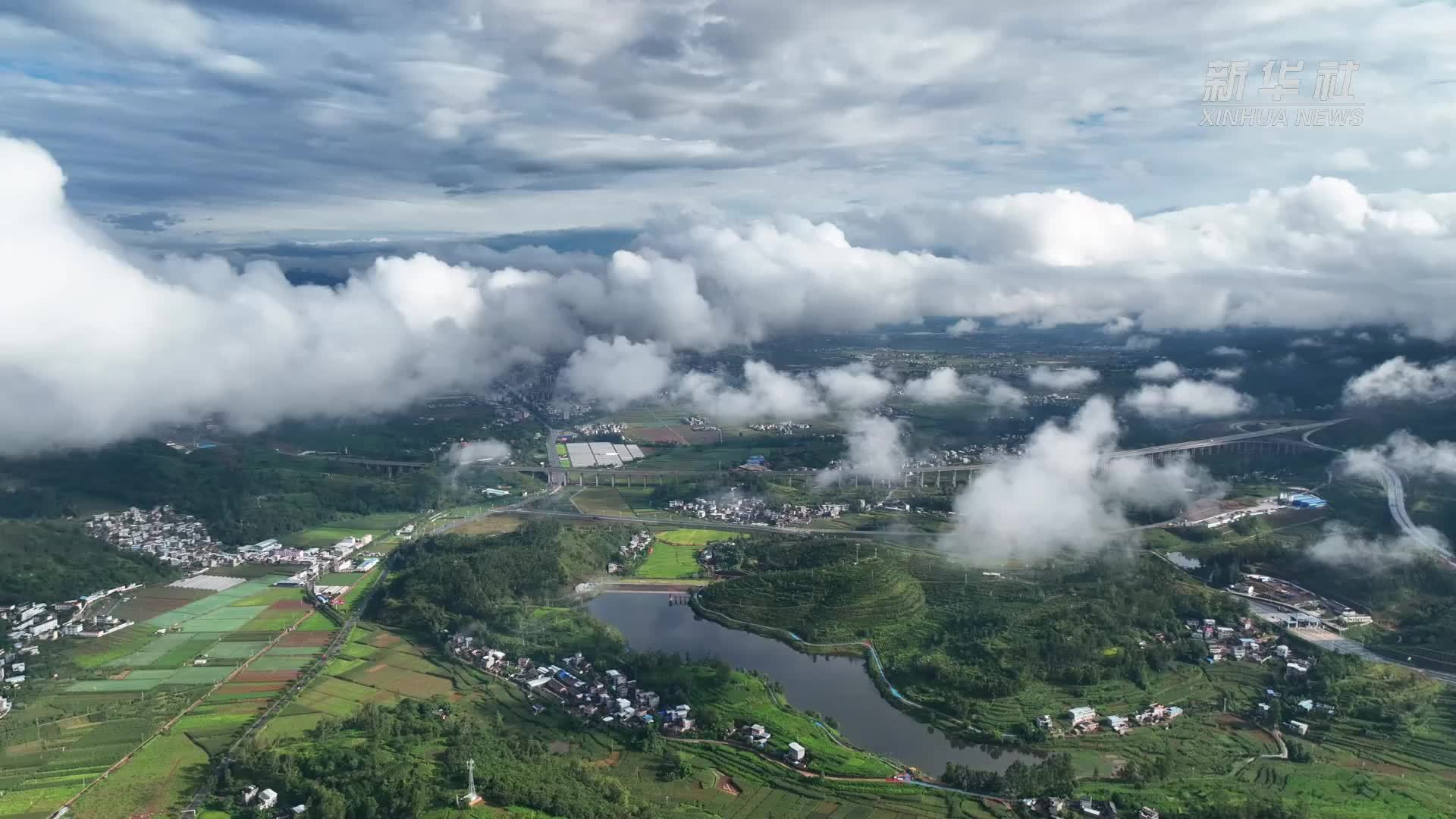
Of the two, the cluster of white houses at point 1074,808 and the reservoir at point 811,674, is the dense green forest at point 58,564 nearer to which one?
the reservoir at point 811,674

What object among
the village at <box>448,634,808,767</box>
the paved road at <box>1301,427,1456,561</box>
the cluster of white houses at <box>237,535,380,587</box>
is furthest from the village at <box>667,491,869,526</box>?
the paved road at <box>1301,427,1456,561</box>

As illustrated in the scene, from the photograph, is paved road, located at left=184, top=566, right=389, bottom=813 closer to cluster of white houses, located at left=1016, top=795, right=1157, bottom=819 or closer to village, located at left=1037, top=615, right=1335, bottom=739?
cluster of white houses, located at left=1016, top=795, right=1157, bottom=819

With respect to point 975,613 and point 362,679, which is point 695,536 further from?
point 362,679

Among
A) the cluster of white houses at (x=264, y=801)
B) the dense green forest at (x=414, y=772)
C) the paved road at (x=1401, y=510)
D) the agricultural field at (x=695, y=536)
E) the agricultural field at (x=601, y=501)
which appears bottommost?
the agricultural field at (x=601, y=501)

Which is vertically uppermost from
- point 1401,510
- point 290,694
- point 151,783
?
point 1401,510

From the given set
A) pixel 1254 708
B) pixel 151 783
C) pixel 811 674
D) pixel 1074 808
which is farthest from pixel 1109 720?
pixel 151 783

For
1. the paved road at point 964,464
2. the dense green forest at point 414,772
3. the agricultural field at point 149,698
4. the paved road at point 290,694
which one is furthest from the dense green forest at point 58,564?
the paved road at point 964,464
